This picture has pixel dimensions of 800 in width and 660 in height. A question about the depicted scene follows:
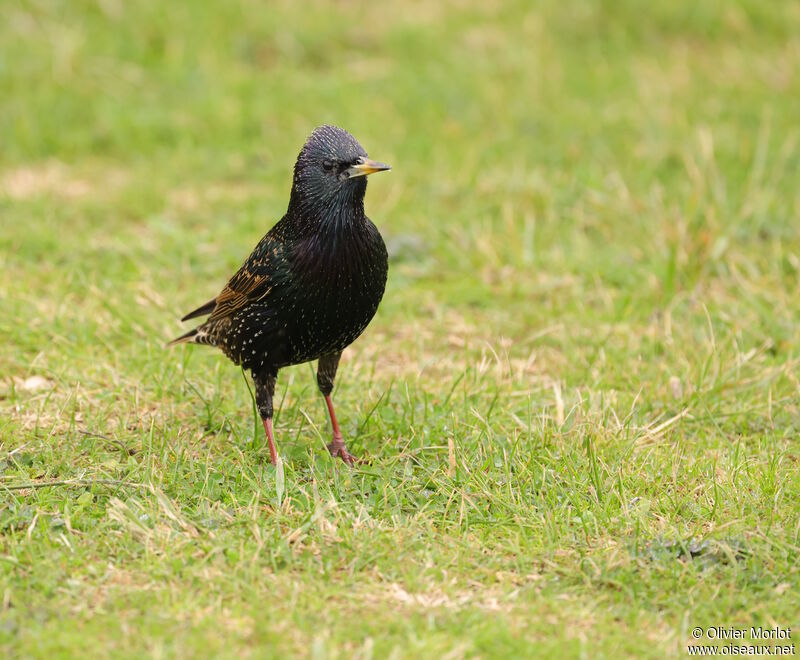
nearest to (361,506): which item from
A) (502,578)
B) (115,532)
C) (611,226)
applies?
(502,578)

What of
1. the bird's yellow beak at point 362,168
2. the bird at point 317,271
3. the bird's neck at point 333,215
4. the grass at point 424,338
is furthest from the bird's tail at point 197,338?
the bird's yellow beak at point 362,168

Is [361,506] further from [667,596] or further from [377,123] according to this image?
[377,123]

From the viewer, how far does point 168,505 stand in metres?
3.95

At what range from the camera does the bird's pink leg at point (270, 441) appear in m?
4.47

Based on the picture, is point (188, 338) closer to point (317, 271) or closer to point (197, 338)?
point (197, 338)

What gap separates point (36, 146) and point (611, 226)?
428 centimetres

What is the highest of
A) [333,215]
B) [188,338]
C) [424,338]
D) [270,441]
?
[333,215]

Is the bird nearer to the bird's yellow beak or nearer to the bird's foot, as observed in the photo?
the bird's yellow beak

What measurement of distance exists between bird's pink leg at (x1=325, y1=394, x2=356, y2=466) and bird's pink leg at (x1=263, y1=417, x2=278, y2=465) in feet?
0.90

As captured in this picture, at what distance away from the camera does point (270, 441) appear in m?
4.50

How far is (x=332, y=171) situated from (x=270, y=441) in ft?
3.69

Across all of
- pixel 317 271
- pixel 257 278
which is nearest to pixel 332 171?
pixel 317 271

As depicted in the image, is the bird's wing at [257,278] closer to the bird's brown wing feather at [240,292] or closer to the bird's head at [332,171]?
the bird's brown wing feather at [240,292]

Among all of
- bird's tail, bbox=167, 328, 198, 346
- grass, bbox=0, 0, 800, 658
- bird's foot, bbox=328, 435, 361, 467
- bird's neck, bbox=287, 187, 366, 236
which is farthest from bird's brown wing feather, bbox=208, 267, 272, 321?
bird's foot, bbox=328, 435, 361, 467
